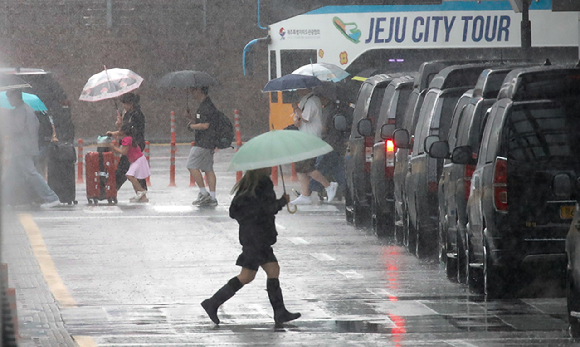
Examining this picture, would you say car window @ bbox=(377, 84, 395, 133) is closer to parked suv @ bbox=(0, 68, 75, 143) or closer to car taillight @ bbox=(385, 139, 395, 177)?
car taillight @ bbox=(385, 139, 395, 177)

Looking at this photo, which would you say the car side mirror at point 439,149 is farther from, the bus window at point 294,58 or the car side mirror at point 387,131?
the bus window at point 294,58

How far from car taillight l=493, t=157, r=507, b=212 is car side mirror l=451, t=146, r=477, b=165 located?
2.44 ft

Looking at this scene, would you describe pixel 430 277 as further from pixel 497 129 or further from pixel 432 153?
pixel 497 129

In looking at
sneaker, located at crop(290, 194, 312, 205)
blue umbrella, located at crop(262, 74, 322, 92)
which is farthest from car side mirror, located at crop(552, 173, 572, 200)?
blue umbrella, located at crop(262, 74, 322, 92)

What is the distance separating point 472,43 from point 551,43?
1845mm

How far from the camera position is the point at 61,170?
18734mm

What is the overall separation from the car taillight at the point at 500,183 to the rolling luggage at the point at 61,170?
35.2ft

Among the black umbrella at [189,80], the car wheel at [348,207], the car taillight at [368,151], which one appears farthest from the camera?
the black umbrella at [189,80]

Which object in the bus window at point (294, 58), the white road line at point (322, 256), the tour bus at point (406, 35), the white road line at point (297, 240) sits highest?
the tour bus at point (406, 35)

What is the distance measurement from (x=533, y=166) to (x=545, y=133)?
0.28 meters

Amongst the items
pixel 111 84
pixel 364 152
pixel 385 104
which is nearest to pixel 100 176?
pixel 111 84

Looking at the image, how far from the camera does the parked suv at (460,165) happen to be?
34.0 feet

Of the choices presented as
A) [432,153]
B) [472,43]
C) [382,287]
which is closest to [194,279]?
[382,287]

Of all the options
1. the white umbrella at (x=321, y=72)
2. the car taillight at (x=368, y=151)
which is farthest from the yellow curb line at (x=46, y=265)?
the white umbrella at (x=321, y=72)
